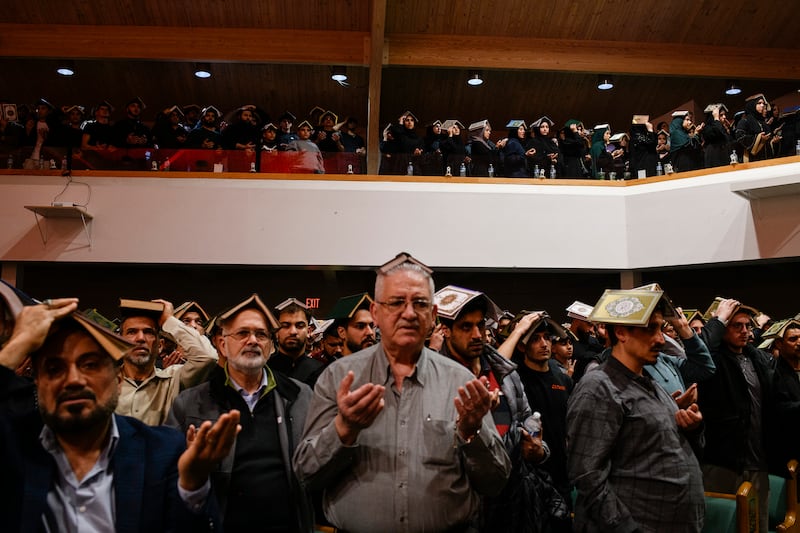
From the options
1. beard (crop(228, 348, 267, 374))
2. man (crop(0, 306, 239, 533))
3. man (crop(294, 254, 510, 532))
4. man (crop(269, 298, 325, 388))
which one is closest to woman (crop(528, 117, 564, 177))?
man (crop(269, 298, 325, 388))

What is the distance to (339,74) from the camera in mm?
11789

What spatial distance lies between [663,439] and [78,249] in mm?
8815

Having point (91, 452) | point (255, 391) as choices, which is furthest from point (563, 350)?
point (91, 452)

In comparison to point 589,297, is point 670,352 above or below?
below

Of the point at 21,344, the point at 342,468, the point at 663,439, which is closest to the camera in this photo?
the point at 21,344

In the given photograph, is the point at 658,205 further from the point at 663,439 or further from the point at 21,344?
the point at 21,344

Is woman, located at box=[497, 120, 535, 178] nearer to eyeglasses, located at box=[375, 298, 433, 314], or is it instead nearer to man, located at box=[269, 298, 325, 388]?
man, located at box=[269, 298, 325, 388]

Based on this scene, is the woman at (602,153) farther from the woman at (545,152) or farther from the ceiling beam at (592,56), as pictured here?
the ceiling beam at (592,56)

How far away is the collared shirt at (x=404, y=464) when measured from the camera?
2.09 m

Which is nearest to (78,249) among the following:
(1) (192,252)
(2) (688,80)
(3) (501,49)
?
(1) (192,252)

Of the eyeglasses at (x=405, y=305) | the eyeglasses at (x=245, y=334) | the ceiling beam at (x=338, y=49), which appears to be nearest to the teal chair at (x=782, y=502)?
the eyeglasses at (x=405, y=305)

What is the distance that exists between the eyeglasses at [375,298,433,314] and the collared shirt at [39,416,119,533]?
39.7 inches

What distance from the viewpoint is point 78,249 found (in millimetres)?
9344

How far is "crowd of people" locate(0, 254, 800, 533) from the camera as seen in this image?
5.79 ft
